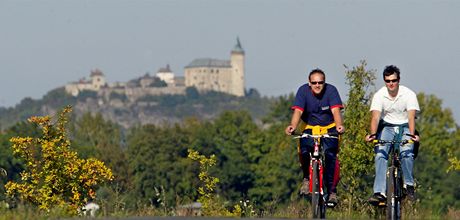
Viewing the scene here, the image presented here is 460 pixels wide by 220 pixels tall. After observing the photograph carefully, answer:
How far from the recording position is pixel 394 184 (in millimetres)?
12648

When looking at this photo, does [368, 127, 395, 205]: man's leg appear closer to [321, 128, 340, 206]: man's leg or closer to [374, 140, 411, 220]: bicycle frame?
[374, 140, 411, 220]: bicycle frame

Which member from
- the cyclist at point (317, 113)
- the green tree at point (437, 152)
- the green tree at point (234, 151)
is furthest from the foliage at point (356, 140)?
the green tree at point (234, 151)

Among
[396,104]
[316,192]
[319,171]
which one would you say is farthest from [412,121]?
[316,192]

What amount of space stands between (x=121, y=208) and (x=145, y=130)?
3830 inches

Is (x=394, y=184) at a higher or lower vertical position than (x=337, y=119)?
lower

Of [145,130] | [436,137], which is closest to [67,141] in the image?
[436,137]

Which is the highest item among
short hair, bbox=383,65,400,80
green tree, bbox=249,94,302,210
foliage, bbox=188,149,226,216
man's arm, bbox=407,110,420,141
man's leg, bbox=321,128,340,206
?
short hair, bbox=383,65,400,80

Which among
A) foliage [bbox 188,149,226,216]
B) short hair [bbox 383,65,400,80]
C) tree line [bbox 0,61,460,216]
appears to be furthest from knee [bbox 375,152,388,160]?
tree line [bbox 0,61,460,216]

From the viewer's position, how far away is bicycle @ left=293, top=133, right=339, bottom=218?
13.0 m

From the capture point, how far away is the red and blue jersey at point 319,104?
13141mm

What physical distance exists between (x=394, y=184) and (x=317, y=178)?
0.82 m

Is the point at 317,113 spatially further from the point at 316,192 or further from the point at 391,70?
the point at 391,70

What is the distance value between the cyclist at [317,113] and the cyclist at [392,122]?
0.40 meters

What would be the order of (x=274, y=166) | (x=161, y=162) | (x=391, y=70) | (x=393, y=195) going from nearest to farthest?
(x=393, y=195) < (x=391, y=70) < (x=274, y=166) < (x=161, y=162)
